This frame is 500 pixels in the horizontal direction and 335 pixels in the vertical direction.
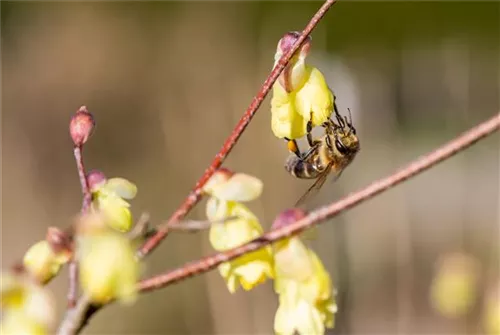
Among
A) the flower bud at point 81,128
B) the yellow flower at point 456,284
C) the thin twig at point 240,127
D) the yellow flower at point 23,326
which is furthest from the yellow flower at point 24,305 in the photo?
the yellow flower at point 456,284

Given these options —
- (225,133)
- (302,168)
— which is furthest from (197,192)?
(225,133)

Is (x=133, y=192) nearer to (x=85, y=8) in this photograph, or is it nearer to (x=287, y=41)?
(x=287, y=41)

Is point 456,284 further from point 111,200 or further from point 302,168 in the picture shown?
point 111,200

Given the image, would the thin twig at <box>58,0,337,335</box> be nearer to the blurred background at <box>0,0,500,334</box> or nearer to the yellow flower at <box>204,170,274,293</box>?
the yellow flower at <box>204,170,274,293</box>

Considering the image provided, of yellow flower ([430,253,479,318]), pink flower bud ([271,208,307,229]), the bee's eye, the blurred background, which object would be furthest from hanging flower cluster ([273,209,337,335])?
the blurred background

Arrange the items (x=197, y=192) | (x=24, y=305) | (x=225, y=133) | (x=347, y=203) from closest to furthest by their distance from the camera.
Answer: (x=347, y=203) → (x=24, y=305) → (x=197, y=192) → (x=225, y=133)

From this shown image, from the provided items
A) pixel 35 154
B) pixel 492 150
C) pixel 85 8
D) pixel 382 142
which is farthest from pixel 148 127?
pixel 492 150
